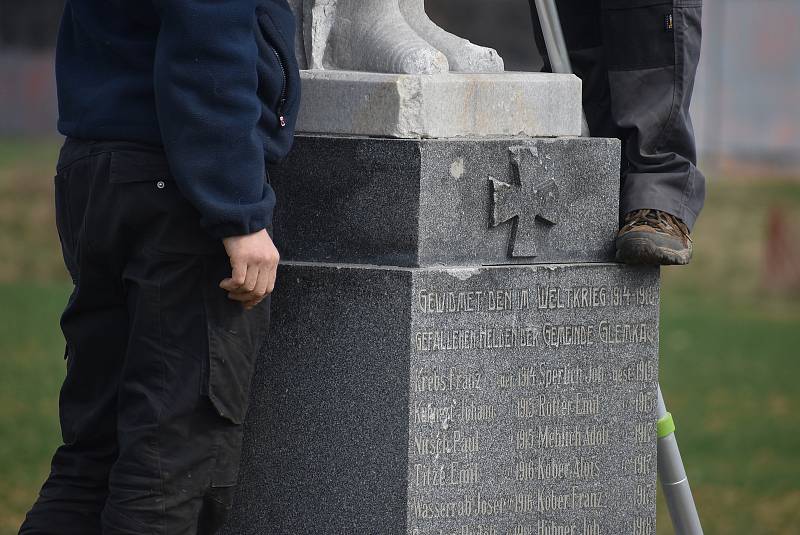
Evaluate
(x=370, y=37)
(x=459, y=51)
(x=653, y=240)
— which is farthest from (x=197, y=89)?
(x=653, y=240)

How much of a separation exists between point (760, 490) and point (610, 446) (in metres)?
3.94

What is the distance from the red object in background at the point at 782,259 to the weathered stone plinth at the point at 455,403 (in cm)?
1126

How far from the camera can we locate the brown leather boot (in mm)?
3773

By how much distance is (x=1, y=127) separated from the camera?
25.2m

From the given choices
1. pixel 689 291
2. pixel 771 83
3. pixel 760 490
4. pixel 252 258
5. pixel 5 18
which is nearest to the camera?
pixel 252 258

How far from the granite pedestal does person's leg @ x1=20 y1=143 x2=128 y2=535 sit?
1.41 feet

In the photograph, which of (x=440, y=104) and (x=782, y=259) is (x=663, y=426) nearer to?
(x=440, y=104)

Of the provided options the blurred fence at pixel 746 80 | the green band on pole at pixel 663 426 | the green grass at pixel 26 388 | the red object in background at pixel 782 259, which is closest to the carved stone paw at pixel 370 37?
the green band on pole at pixel 663 426

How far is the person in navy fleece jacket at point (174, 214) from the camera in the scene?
3.08 metres

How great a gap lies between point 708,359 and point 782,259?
13.1 feet

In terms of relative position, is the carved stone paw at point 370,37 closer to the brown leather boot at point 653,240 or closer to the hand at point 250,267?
the brown leather boot at point 653,240

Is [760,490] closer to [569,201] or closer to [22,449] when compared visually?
[22,449]

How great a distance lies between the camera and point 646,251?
3764 millimetres

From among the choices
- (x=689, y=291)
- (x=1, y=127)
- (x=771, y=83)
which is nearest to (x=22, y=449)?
(x=689, y=291)
